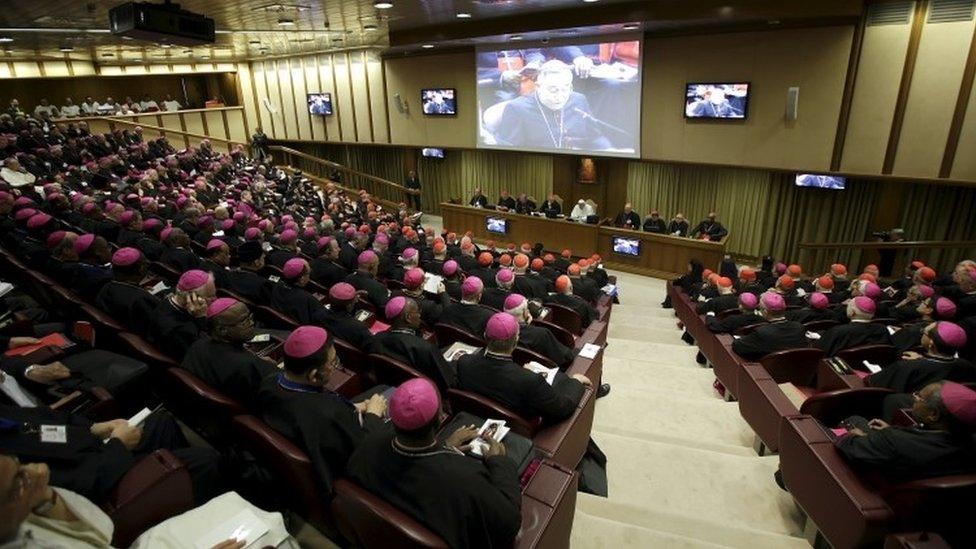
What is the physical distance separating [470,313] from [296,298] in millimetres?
1554

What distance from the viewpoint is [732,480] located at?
3.62m

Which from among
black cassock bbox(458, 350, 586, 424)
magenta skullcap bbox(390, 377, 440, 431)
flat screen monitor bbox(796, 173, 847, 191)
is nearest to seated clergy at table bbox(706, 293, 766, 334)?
black cassock bbox(458, 350, 586, 424)

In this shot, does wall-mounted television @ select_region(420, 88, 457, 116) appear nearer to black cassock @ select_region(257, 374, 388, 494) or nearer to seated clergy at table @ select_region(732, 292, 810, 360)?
seated clergy at table @ select_region(732, 292, 810, 360)

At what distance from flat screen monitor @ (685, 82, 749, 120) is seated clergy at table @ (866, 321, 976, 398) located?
650 cm

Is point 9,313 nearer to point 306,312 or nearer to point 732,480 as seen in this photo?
point 306,312

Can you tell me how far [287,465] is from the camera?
2.38 meters

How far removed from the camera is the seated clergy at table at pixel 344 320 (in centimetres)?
402

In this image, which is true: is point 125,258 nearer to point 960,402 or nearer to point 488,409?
point 488,409

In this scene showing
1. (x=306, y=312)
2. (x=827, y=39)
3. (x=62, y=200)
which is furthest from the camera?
(x=827, y=39)

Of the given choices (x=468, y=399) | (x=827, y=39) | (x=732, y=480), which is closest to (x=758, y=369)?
(x=732, y=480)

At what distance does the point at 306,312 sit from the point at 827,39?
352 inches

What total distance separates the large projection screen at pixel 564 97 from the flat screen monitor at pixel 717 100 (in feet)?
3.29

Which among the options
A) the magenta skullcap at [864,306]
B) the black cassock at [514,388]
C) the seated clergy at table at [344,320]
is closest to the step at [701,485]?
the black cassock at [514,388]

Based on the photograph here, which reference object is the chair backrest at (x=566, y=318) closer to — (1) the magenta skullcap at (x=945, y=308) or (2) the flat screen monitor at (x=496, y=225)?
(1) the magenta skullcap at (x=945, y=308)
